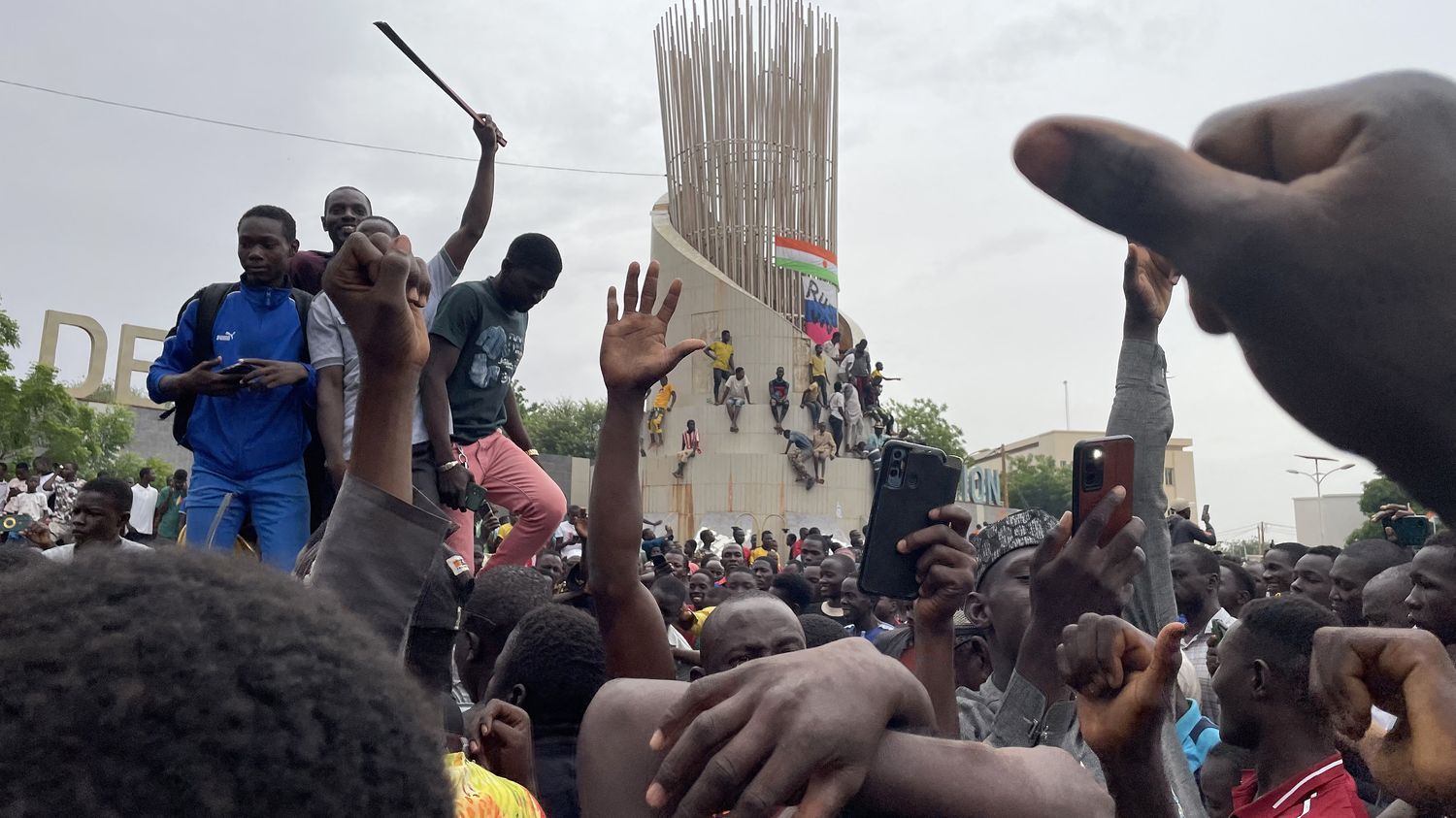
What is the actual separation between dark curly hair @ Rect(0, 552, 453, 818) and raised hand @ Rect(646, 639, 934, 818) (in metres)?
0.41

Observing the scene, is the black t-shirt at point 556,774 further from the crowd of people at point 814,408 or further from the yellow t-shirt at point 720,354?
the yellow t-shirt at point 720,354

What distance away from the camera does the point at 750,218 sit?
28.4 m

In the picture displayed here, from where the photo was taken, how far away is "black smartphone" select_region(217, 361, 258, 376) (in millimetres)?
3711

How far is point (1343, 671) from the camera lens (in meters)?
1.41

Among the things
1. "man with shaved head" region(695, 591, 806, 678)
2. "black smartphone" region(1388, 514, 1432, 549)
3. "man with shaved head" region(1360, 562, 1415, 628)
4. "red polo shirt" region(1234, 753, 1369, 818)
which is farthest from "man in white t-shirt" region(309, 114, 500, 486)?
"black smartphone" region(1388, 514, 1432, 549)

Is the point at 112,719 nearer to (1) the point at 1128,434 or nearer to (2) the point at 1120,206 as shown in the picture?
(2) the point at 1120,206

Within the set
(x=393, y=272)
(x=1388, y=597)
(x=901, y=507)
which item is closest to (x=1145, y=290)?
(x=901, y=507)

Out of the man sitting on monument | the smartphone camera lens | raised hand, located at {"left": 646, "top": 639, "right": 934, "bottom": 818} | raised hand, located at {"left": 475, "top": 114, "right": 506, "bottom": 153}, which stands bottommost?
raised hand, located at {"left": 646, "top": 639, "right": 934, "bottom": 818}

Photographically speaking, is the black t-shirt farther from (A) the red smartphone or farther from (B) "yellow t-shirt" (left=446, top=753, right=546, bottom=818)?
(A) the red smartphone

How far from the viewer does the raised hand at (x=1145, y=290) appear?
6.82 feet

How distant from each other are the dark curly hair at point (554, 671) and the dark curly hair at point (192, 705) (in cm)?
215

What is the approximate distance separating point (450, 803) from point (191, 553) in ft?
0.79

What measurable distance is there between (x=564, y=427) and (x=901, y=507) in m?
55.9

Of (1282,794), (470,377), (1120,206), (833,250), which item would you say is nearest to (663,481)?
(833,250)
